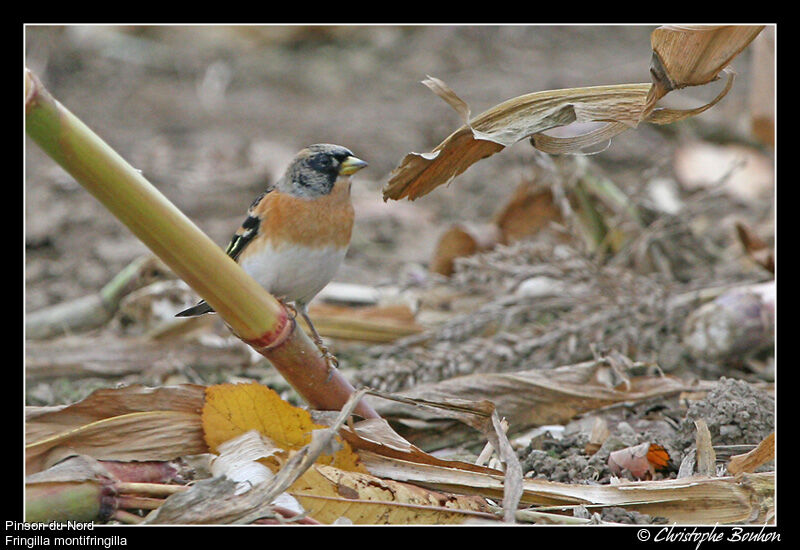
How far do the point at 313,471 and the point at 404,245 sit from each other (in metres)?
3.74

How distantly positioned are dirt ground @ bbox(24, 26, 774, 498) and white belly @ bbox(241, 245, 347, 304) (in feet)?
2.81

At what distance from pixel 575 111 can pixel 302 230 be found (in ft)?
3.96

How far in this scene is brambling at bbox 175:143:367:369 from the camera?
10.7 ft

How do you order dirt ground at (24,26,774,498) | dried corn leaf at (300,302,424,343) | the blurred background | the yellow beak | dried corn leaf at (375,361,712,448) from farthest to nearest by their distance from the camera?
1. the blurred background
2. dirt ground at (24,26,774,498)
3. dried corn leaf at (300,302,424,343)
4. the yellow beak
5. dried corn leaf at (375,361,712,448)

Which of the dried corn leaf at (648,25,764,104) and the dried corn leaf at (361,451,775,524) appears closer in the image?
the dried corn leaf at (648,25,764,104)

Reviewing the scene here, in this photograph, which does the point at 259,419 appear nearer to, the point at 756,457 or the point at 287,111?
the point at 756,457

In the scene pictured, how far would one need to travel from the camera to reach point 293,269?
3.25m

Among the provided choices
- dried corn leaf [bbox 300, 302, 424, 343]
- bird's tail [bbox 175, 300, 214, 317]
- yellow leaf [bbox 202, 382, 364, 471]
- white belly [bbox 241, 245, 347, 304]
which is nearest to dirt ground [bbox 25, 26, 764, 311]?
dried corn leaf [bbox 300, 302, 424, 343]

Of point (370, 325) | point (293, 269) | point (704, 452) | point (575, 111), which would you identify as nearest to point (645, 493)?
point (704, 452)

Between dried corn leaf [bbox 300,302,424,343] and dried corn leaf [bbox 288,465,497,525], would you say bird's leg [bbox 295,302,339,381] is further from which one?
dried corn leaf [bbox 300,302,424,343]

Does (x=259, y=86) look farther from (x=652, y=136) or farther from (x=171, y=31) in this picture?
(x=652, y=136)

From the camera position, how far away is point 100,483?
91.7 inches

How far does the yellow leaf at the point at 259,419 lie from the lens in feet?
8.26

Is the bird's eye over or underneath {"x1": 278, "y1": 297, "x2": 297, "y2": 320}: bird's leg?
over
